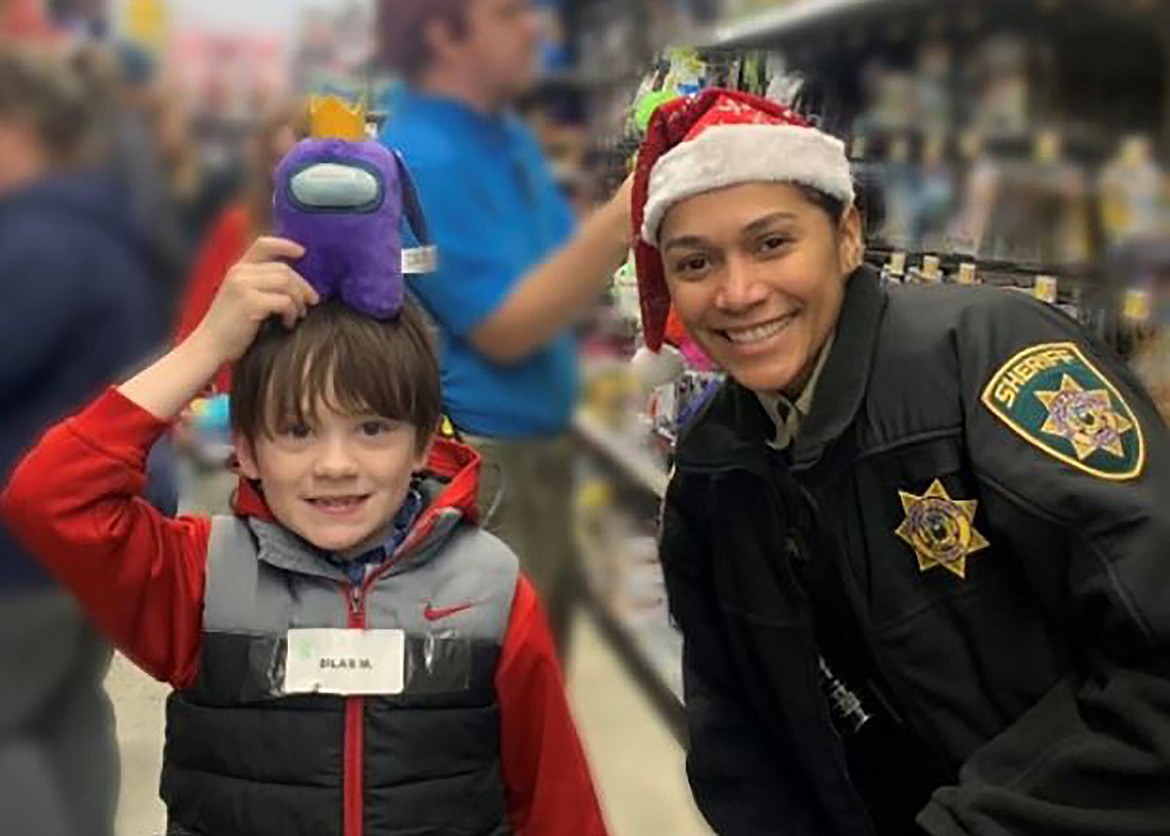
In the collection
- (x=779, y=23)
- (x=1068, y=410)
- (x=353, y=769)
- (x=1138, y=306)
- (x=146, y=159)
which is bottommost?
(x=353, y=769)

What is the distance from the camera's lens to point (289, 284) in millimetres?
951

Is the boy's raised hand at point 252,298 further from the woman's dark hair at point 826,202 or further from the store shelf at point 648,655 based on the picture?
the store shelf at point 648,655

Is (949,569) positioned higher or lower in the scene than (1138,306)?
lower

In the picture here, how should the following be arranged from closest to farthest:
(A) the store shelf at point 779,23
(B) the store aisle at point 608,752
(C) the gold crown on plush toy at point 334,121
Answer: (C) the gold crown on plush toy at point 334,121 → (B) the store aisle at point 608,752 → (A) the store shelf at point 779,23

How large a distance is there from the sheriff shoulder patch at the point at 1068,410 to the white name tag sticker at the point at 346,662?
0.44 meters

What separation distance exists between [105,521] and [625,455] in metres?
0.80

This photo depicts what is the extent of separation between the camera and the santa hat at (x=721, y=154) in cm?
97

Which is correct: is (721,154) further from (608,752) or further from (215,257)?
(608,752)

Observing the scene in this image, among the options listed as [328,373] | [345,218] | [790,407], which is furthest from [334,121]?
[790,407]

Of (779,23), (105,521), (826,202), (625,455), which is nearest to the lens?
(105,521)

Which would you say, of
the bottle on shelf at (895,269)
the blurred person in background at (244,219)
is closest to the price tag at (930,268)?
the bottle on shelf at (895,269)

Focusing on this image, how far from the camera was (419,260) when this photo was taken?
109 cm

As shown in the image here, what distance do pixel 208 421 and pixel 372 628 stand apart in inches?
11.5

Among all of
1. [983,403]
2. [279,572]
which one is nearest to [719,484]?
[983,403]
